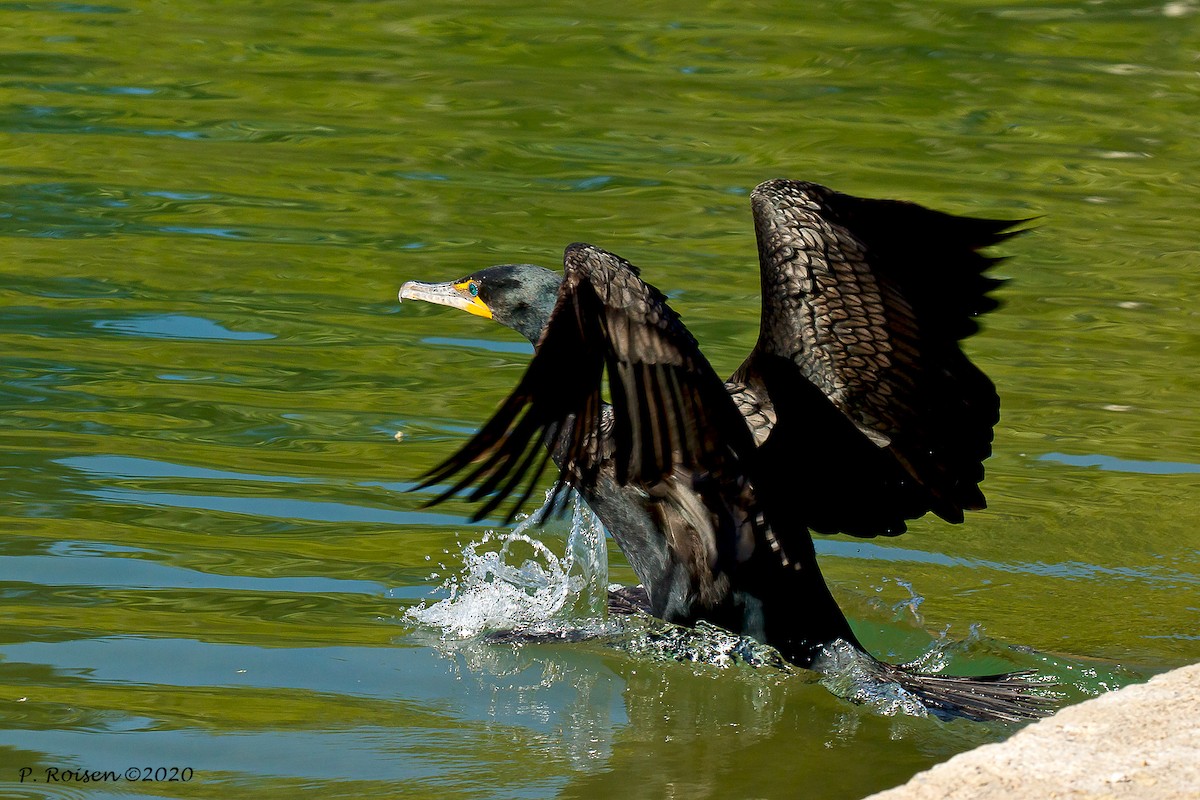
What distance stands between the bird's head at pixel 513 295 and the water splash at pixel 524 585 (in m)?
0.65

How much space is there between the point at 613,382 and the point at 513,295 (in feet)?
4.25

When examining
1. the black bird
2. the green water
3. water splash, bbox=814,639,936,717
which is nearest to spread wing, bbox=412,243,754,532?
the black bird

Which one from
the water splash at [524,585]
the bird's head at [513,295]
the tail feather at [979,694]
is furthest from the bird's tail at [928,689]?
the bird's head at [513,295]

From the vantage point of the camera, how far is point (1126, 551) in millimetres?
6273

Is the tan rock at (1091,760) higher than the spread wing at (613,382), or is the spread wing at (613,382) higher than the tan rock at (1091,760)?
the spread wing at (613,382)

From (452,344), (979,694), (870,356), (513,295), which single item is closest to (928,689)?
(979,694)

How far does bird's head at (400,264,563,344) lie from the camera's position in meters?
5.79

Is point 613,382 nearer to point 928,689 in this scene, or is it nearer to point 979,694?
point 928,689

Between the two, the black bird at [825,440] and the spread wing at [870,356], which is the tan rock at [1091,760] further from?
the spread wing at [870,356]

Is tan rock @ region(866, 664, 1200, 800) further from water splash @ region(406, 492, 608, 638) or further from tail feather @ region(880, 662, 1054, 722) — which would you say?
water splash @ region(406, 492, 608, 638)

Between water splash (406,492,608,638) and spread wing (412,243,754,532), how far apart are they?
1003mm

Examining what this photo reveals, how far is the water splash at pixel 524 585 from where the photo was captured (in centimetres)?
556

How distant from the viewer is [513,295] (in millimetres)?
5859

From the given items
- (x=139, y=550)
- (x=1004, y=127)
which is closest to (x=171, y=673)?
(x=139, y=550)
